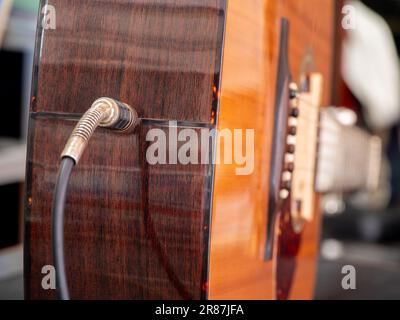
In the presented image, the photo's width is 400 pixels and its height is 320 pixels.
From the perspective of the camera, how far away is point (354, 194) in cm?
138

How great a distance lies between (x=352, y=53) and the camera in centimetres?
159

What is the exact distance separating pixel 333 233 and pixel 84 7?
1029mm

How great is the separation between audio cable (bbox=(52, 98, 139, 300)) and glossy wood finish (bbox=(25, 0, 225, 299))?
33 mm

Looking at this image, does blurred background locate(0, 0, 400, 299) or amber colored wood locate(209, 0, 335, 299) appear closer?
amber colored wood locate(209, 0, 335, 299)

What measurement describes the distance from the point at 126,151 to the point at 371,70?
142 centimetres

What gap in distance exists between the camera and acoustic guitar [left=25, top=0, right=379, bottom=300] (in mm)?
401

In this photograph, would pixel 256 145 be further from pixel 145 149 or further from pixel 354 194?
pixel 354 194

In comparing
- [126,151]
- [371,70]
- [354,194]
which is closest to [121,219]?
[126,151]

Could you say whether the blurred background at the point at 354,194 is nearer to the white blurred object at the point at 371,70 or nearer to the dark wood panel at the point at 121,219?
the white blurred object at the point at 371,70

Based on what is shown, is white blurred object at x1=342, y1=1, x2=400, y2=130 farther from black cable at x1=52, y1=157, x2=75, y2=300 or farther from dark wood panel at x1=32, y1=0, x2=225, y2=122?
black cable at x1=52, y1=157, x2=75, y2=300

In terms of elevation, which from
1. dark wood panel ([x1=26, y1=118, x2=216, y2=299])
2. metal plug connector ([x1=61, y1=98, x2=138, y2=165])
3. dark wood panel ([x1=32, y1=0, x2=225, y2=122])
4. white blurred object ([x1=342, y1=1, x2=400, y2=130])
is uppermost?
white blurred object ([x1=342, y1=1, x2=400, y2=130])

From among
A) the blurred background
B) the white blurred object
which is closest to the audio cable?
the blurred background
